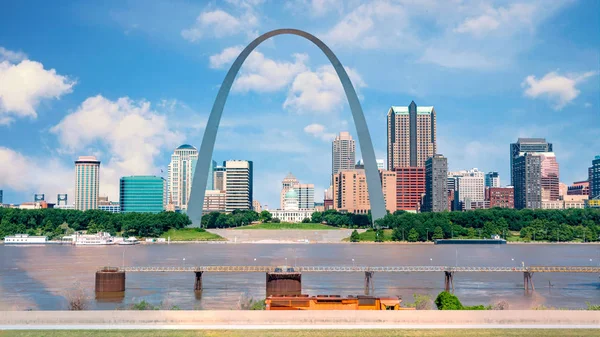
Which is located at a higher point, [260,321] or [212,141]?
[212,141]

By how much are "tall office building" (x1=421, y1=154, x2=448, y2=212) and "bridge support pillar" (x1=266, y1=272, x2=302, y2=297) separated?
484ft

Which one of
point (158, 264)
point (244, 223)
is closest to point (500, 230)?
point (244, 223)

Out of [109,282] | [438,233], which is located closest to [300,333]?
[109,282]

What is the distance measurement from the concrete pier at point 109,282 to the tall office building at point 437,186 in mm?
149617

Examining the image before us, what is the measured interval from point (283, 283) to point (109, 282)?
1028cm

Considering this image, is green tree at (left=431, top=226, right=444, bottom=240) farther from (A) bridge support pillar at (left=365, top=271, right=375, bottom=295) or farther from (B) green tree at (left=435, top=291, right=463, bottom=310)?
(B) green tree at (left=435, top=291, right=463, bottom=310)

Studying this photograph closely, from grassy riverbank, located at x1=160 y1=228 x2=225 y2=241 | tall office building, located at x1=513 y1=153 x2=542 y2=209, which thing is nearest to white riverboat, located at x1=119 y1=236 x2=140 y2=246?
grassy riverbank, located at x1=160 y1=228 x2=225 y2=241

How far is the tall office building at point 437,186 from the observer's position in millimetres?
185250

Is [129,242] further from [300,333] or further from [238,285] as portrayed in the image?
[300,333]

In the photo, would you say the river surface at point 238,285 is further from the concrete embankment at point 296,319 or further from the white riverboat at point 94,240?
the white riverboat at point 94,240

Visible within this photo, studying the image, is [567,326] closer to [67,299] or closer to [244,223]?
[67,299]

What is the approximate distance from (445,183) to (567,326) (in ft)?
554

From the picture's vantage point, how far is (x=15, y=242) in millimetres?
99250

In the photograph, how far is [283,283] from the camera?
4034cm
